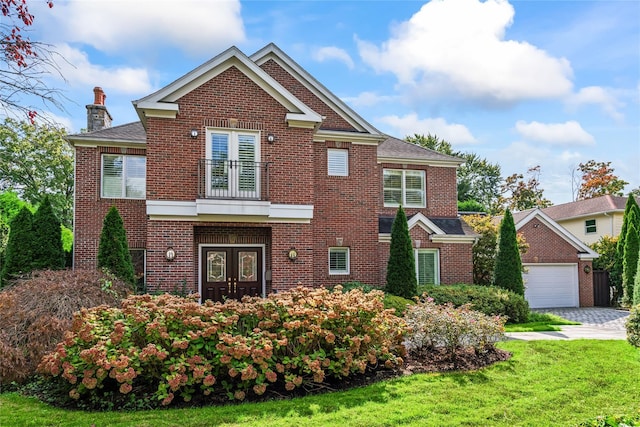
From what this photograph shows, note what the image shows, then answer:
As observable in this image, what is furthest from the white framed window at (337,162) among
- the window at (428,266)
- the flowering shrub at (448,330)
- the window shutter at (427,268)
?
the flowering shrub at (448,330)

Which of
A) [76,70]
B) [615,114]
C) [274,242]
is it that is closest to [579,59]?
[615,114]

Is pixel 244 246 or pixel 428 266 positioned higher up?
pixel 244 246

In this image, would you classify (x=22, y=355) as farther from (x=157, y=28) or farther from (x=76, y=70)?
(x=157, y=28)

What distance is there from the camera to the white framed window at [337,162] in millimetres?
16828

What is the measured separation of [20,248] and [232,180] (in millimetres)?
6536

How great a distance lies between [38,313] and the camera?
27.8ft

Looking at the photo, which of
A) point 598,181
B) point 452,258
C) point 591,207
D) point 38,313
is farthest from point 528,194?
A: point 38,313

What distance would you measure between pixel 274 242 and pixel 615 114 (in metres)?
10.0

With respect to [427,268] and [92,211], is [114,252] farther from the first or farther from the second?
[427,268]

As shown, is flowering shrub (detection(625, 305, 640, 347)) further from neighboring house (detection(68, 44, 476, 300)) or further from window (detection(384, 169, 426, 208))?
window (detection(384, 169, 426, 208))

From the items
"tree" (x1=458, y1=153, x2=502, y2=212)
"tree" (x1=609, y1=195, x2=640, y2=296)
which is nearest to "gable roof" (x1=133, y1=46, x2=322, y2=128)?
"tree" (x1=609, y1=195, x2=640, y2=296)

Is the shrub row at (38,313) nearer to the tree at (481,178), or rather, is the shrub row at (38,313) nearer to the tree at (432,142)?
the tree at (432,142)

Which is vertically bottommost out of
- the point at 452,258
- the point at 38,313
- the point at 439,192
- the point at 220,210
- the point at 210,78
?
the point at 38,313

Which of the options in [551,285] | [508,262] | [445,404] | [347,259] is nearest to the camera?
[445,404]
